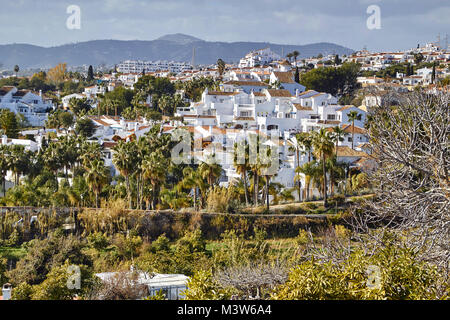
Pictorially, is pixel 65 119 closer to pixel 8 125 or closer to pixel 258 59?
pixel 8 125

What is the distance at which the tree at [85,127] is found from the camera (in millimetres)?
40625

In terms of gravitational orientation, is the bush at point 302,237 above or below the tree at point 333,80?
below

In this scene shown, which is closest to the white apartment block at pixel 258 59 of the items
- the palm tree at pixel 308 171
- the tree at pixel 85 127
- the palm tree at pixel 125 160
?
the tree at pixel 85 127

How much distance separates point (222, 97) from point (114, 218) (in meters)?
27.0

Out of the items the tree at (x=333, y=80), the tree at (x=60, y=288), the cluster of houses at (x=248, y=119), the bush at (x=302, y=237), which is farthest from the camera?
the tree at (x=333, y=80)

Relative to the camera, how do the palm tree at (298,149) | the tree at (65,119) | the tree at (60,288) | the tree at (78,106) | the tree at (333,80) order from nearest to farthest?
the tree at (60,288) → the palm tree at (298,149) → the tree at (65,119) → the tree at (78,106) → the tree at (333,80)

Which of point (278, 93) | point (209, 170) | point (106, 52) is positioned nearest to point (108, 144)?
point (209, 170)

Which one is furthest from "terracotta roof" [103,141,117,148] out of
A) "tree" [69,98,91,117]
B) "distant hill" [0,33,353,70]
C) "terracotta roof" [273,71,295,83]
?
"terracotta roof" [273,71,295,83]

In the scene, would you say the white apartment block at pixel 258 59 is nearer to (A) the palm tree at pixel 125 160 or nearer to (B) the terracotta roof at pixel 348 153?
(B) the terracotta roof at pixel 348 153

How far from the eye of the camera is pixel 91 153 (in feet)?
87.8

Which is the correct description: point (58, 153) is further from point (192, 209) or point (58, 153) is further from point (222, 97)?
point (222, 97)

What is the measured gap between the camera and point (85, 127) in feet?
134

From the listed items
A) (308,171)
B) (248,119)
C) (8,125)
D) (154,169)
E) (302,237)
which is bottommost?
(302,237)
